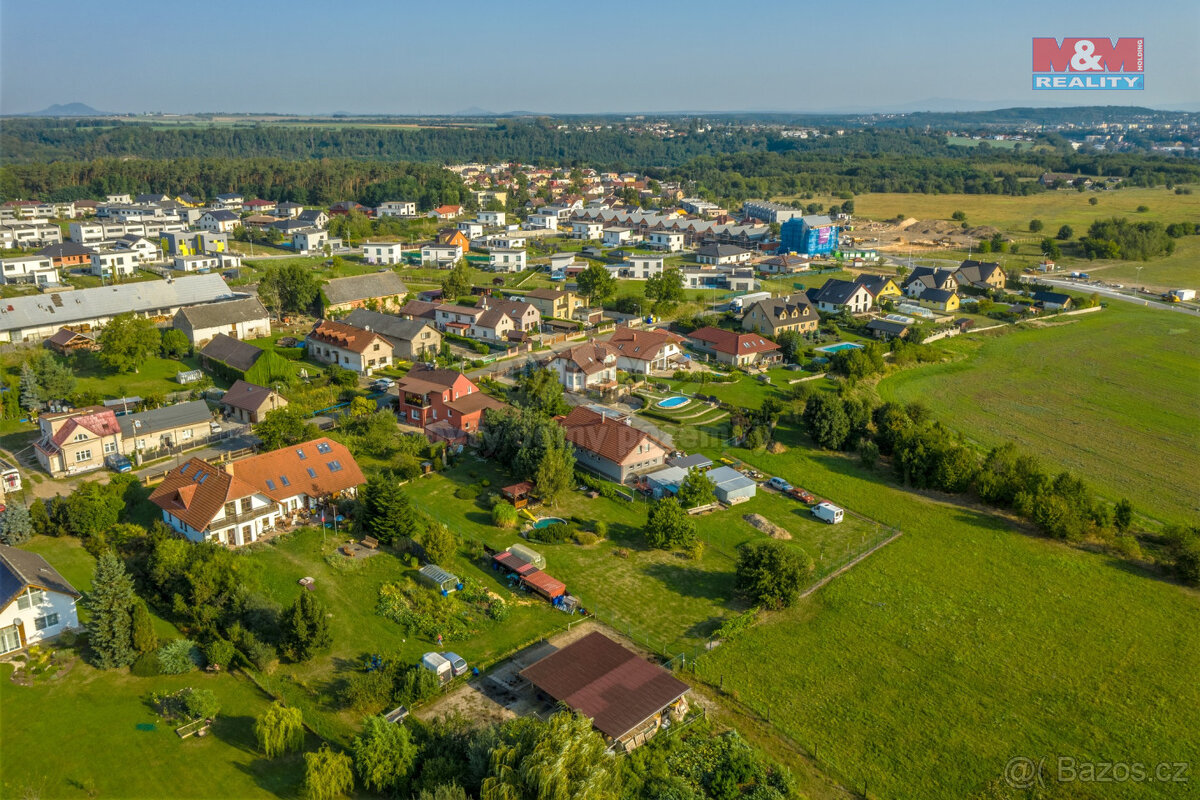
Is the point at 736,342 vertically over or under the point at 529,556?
over

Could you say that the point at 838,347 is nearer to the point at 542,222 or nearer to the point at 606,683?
the point at 606,683

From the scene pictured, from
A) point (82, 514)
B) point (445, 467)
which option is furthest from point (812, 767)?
point (82, 514)

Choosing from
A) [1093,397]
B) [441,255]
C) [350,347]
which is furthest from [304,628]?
[441,255]

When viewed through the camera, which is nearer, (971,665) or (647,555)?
(971,665)

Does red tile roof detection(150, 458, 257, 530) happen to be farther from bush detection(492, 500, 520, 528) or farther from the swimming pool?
the swimming pool

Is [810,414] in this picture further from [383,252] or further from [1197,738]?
[383,252]

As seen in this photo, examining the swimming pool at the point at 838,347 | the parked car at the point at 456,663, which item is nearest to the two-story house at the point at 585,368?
the swimming pool at the point at 838,347

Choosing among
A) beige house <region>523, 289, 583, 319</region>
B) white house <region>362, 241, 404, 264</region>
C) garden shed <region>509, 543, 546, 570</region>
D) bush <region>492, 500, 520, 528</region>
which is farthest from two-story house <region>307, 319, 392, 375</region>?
white house <region>362, 241, 404, 264</region>
